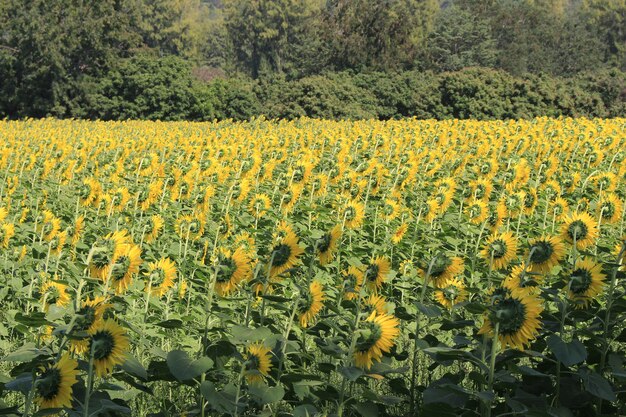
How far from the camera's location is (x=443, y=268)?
3586 mm

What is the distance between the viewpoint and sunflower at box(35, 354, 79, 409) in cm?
242

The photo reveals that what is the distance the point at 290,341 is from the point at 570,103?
1035 inches

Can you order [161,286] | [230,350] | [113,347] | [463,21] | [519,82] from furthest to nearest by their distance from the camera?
1. [463,21]
2. [519,82]
3. [161,286]
4. [230,350]
5. [113,347]

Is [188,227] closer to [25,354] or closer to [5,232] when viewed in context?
[5,232]

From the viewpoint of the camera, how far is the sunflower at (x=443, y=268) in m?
3.52

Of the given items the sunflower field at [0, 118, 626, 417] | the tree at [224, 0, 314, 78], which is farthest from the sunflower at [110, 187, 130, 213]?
the tree at [224, 0, 314, 78]

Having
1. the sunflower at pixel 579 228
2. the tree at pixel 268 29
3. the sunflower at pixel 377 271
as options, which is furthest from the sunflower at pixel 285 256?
the tree at pixel 268 29

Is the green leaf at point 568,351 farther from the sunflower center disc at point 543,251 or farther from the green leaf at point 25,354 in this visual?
the green leaf at point 25,354

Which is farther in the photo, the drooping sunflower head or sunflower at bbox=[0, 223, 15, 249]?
sunflower at bbox=[0, 223, 15, 249]

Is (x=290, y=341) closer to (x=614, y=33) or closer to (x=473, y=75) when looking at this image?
(x=473, y=75)

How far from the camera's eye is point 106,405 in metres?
2.56

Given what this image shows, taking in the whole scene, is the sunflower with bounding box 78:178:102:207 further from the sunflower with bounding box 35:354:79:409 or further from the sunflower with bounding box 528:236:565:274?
the sunflower with bounding box 35:354:79:409

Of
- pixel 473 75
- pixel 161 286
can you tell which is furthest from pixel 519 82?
pixel 161 286

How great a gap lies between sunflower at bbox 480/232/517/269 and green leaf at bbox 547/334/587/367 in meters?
1.01
